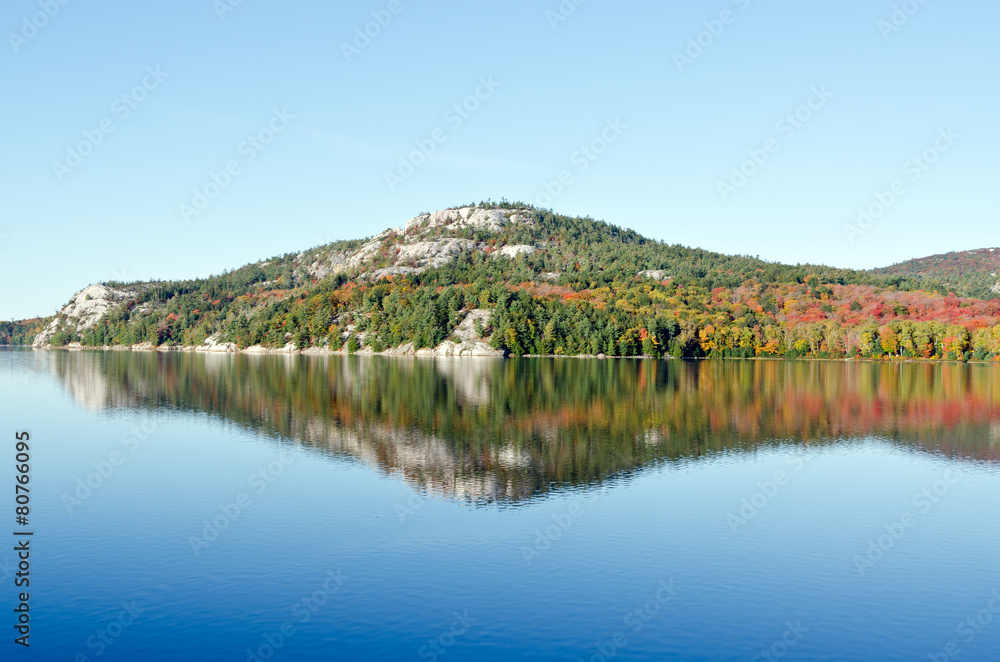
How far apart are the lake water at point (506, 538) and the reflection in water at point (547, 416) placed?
47 centimetres

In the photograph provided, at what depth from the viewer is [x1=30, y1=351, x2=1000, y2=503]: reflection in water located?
156 ft

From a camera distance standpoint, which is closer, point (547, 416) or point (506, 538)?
point (506, 538)

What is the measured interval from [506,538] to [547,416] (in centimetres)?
3748

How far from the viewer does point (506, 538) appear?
3156cm

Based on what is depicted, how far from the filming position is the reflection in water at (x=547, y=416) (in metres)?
47.4

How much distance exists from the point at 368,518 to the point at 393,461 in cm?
1287

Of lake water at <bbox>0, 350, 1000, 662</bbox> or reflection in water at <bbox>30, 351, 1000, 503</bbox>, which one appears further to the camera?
reflection in water at <bbox>30, 351, 1000, 503</bbox>

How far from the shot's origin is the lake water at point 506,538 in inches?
880

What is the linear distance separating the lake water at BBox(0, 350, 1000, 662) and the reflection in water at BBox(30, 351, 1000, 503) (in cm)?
47

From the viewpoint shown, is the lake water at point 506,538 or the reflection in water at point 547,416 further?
the reflection in water at point 547,416

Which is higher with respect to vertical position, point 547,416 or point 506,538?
point 547,416

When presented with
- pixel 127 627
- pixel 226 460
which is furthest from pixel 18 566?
pixel 226 460

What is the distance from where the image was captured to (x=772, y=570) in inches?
1114

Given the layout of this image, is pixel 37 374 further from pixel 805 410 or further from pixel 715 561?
pixel 715 561
